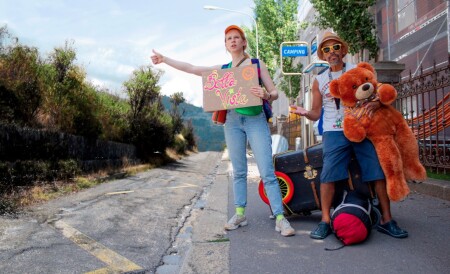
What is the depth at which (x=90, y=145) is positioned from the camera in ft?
34.8

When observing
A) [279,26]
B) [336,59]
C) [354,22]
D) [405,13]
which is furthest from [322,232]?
[279,26]

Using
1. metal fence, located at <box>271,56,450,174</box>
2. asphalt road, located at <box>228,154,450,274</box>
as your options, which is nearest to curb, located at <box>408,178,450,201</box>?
metal fence, located at <box>271,56,450,174</box>

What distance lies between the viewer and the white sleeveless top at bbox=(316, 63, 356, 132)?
139 inches

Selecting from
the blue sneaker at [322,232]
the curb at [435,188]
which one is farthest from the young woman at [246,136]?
the curb at [435,188]

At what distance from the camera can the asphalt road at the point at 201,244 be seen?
2.75 meters

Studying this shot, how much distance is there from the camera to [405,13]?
37.4 ft

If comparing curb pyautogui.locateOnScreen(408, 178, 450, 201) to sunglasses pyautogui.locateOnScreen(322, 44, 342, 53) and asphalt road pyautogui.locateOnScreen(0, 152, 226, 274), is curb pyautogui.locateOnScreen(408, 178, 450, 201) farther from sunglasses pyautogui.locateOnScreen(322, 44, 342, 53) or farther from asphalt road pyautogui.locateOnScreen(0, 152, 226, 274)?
asphalt road pyautogui.locateOnScreen(0, 152, 226, 274)

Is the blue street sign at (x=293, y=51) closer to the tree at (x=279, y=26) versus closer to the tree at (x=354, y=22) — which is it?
the tree at (x=354, y=22)

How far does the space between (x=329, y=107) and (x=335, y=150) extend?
0.41m

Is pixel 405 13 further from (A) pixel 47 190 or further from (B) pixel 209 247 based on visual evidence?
(B) pixel 209 247

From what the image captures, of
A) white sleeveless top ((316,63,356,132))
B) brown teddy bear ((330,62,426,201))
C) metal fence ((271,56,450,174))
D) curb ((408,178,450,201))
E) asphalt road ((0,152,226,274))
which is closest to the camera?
asphalt road ((0,152,226,274))

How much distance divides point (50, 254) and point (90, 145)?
7.63 m

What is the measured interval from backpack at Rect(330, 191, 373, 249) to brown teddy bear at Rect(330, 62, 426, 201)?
10.4 inches

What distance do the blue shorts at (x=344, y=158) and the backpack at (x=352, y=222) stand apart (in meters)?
0.26
